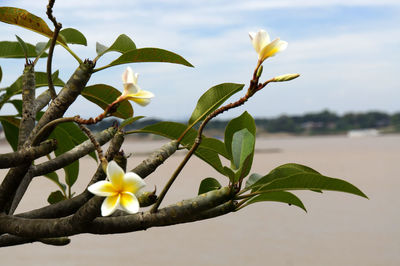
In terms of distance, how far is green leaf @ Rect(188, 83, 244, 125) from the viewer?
74 cm

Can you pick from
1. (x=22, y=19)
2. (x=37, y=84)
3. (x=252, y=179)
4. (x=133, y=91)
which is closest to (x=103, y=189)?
(x=133, y=91)

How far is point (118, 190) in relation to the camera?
58 centimetres

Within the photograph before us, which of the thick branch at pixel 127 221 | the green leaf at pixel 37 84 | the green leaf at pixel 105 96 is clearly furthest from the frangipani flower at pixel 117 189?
the green leaf at pixel 37 84

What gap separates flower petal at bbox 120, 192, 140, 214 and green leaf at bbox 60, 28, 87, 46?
437 mm

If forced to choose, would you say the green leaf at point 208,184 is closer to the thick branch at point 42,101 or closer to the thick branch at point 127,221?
the thick branch at point 127,221

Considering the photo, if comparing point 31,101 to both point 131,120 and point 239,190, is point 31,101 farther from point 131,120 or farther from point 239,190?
point 239,190

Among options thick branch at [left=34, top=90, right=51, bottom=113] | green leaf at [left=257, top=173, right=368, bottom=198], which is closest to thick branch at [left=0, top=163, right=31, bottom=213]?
thick branch at [left=34, top=90, right=51, bottom=113]

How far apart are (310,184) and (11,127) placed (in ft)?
2.18

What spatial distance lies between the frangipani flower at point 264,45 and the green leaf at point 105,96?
0.34 meters

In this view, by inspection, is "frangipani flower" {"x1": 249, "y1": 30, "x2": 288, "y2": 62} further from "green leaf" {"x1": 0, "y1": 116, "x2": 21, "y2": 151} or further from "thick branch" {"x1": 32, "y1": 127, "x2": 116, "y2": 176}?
"green leaf" {"x1": 0, "y1": 116, "x2": 21, "y2": 151}

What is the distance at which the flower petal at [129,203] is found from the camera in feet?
1.83

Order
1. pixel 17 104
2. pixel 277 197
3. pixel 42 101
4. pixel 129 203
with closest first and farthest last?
pixel 129 203 → pixel 277 197 → pixel 42 101 → pixel 17 104

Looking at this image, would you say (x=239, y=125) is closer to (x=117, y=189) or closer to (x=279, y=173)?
(x=279, y=173)

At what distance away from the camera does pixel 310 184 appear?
693mm
